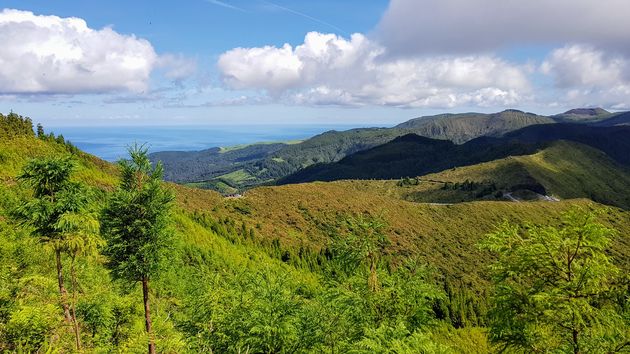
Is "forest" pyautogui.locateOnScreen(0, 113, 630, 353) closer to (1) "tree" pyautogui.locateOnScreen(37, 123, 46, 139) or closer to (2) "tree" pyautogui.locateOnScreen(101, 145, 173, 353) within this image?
(2) "tree" pyautogui.locateOnScreen(101, 145, 173, 353)

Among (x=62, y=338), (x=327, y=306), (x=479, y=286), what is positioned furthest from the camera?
(x=479, y=286)

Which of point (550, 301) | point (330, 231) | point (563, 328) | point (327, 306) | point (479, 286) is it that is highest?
point (550, 301)

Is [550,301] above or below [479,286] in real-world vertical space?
above

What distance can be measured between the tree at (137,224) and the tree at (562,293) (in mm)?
15671

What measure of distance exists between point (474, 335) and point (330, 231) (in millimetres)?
58039

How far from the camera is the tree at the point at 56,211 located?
17969mm

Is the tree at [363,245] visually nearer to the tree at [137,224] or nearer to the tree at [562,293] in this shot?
the tree at [562,293]

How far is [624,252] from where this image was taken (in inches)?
5541

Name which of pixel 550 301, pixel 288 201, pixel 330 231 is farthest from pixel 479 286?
pixel 550 301

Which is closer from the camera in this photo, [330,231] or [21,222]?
[21,222]

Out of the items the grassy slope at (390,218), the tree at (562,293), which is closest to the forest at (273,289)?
the tree at (562,293)

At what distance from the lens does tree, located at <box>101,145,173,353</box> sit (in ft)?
63.2

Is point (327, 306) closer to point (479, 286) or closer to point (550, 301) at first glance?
point (550, 301)

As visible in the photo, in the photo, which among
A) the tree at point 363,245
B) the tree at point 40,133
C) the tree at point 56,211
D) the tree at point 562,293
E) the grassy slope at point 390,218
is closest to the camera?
the tree at point 562,293
